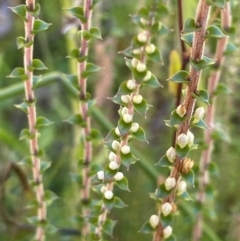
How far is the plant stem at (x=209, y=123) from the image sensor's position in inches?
17.4

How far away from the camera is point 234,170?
25.3 inches

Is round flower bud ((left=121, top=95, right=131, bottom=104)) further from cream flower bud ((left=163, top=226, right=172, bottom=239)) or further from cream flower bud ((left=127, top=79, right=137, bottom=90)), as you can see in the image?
cream flower bud ((left=163, top=226, right=172, bottom=239))

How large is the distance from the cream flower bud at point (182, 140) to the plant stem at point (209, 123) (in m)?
0.14

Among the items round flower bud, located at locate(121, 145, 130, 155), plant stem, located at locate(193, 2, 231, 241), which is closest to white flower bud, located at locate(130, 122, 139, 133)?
round flower bud, located at locate(121, 145, 130, 155)

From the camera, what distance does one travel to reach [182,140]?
0.30 metres

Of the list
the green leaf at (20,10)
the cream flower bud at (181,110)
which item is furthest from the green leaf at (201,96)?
the green leaf at (20,10)

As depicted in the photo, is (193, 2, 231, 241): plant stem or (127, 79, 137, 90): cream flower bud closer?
(127, 79, 137, 90): cream flower bud

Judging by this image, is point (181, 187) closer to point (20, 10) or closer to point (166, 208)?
point (166, 208)

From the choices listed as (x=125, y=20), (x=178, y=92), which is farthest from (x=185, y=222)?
(x=125, y=20)

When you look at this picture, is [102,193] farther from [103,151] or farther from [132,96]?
[103,151]

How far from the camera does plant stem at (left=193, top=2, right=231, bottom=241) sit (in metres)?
0.44

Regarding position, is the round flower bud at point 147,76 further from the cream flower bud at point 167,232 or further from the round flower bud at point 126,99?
the cream flower bud at point 167,232

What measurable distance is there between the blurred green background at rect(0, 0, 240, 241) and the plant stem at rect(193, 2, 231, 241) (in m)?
0.01

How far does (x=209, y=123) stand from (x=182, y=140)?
0.19 m
